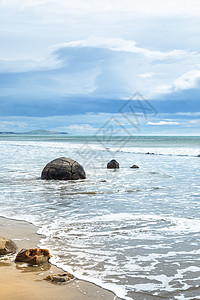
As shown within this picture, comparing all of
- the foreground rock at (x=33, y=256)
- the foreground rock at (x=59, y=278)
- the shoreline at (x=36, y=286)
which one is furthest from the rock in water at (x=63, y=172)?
the foreground rock at (x=59, y=278)

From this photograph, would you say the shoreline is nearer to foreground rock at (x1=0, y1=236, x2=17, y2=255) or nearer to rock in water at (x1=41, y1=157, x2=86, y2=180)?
foreground rock at (x1=0, y1=236, x2=17, y2=255)

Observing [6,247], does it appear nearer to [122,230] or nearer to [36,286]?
[36,286]

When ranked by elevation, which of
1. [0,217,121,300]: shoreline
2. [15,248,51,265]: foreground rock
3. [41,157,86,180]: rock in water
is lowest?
[0,217,121,300]: shoreline

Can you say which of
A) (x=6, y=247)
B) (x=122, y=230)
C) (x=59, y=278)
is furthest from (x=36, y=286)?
(x=122, y=230)

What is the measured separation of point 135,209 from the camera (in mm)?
7746

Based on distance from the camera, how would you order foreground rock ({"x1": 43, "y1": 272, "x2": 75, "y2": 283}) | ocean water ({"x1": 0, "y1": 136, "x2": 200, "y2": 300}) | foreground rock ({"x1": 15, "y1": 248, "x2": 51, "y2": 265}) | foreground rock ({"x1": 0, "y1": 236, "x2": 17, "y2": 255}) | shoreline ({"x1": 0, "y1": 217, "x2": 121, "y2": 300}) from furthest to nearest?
foreground rock ({"x1": 0, "y1": 236, "x2": 17, "y2": 255}) < foreground rock ({"x1": 15, "y1": 248, "x2": 51, "y2": 265}) < ocean water ({"x1": 0, "y1": 136, "x2": 200, "y2": 300}) < foreground rock ({"x1": 43, "y1": 272, "x2": 75, "y2": 283}) < shoreline ({"x1": 0, "y1": 217, "x2": 121, "y2": 300})

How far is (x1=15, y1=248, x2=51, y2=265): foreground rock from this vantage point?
4.53m

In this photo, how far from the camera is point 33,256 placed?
457cm

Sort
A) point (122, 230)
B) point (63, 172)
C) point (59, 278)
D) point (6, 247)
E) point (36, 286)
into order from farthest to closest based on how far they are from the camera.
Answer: point (63, 172), point (122, 230), point (6, 247), point (59, 278), point (36, 286)

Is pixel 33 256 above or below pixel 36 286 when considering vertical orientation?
above

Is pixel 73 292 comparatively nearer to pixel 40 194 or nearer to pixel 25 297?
pixel 25 297

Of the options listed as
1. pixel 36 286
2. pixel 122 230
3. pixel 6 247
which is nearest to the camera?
pixel 36 286

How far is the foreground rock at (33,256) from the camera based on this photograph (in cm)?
453

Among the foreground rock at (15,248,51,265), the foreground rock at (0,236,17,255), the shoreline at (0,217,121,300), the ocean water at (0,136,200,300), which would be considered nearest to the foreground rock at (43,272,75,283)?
the shoreline at (0,217,121,300)
